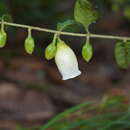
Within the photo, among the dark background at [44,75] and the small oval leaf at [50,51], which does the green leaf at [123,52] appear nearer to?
the small oval leaf at [50,51]

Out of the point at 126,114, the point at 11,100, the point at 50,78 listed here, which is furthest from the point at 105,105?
the point at 50,78

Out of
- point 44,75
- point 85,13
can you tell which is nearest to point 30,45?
point 85,13

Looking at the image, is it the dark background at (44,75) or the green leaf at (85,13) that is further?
the dark background at (44,75)

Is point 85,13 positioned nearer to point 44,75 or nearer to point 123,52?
point 123,52

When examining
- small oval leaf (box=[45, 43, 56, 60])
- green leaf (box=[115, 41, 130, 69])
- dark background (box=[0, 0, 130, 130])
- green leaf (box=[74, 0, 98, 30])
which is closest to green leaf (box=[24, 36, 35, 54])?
small oval leaf (box=[45, 43, 56, 60])

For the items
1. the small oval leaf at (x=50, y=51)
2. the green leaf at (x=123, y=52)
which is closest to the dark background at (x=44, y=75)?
the green leaf at (x=123, y=52)
